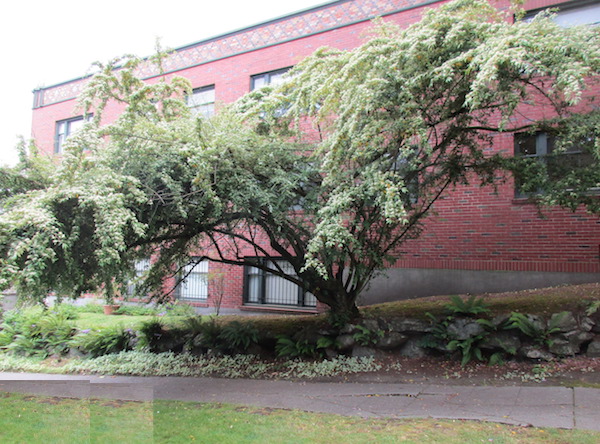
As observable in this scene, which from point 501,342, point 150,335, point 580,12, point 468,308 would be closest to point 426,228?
point 468,308

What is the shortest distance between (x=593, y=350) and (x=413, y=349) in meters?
2.90

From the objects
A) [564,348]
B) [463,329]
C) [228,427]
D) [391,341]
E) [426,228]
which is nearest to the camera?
[228,427]

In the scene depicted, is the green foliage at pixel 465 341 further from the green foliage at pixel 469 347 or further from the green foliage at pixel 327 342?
the green foliage at pixel 327 342

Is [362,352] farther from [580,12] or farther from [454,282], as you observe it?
[580,12]

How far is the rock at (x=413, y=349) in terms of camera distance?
846 cm

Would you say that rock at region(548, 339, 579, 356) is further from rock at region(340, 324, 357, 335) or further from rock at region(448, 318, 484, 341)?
rock at region(340, 324, 357, 335)

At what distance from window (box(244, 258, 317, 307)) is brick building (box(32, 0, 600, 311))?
31 mm

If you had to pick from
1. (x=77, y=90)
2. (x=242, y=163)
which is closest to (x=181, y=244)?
(x=242, y=163)

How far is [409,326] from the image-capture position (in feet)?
28.3

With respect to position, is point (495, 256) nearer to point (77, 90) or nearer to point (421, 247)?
point (421, 247)

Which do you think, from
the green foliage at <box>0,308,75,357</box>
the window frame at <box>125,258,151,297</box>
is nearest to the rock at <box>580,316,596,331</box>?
the window frame at <box>125,258,151,297</box>

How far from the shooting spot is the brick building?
10102mm

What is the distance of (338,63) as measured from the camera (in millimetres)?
6770

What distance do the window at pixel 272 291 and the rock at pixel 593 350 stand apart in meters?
7.31
